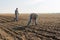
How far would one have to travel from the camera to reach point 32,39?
9.95 metres

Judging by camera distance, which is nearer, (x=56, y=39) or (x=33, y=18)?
(x=56, y=39)

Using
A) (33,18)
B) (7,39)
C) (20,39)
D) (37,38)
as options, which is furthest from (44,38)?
(33,18)

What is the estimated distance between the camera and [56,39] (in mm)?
9812

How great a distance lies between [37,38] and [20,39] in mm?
903

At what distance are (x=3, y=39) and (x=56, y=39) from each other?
2800mm

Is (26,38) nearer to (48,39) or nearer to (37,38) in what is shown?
(37,38)

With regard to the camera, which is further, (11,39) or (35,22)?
(35,22)

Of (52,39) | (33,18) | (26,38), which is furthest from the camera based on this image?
(33,18)

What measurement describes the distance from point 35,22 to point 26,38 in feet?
18.7

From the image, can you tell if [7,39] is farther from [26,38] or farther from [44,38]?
[44,38]

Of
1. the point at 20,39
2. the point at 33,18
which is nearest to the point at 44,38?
the point at 20,39

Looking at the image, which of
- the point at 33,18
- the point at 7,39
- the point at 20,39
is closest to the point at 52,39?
the point at 20,39

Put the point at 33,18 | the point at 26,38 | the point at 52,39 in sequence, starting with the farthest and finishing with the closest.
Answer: the point at 33,18, the point at 26,38, the point at 52,39

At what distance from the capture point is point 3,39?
10367mm
